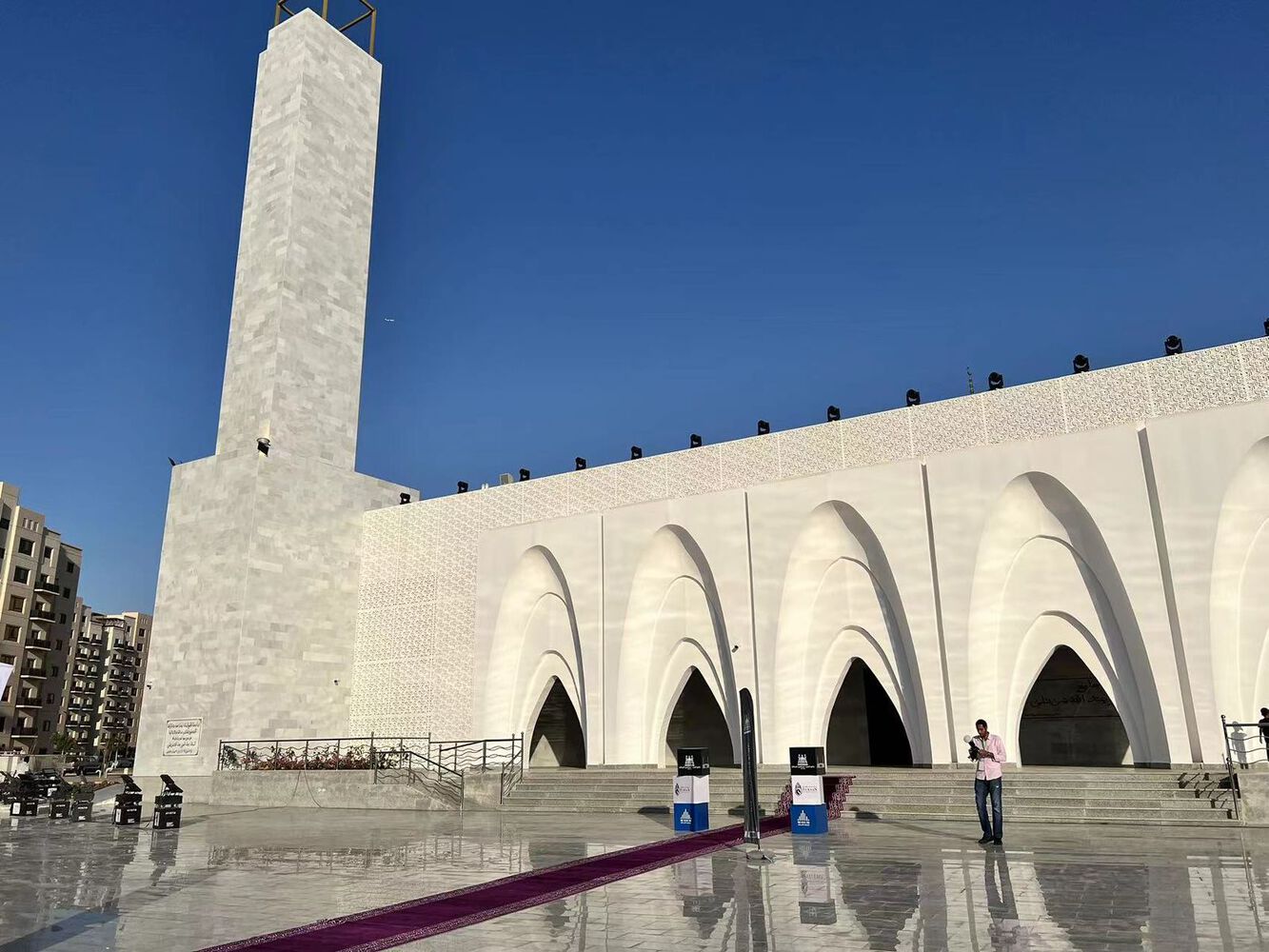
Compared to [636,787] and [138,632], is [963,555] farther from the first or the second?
[138,632]

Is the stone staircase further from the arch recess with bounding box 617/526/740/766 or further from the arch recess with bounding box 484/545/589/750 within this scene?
the arch recess with bounding box 484/545/589/750

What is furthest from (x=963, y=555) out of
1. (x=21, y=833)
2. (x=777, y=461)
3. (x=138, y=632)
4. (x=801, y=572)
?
(x=138, y=632)

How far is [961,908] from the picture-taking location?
20.5 ft

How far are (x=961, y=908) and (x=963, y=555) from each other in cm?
1140

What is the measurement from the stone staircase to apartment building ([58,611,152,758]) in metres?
64.1

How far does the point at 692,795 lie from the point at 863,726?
36.3 ft

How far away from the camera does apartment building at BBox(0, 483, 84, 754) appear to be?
50.8 metres

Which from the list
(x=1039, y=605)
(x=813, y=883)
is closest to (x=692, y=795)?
(x=813, y=883)

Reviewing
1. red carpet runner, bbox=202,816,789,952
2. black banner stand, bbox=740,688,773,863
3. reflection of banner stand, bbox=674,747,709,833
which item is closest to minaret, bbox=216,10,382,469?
reflection of banner stand, bbox=674,747,709,833

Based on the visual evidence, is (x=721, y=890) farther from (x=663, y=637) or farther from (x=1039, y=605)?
(x=663, y=637)

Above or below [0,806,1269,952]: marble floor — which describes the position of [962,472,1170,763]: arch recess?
above

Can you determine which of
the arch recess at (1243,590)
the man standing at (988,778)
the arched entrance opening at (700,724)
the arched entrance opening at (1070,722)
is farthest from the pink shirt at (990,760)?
the arched entrance opening at (700,724)

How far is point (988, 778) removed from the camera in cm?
1009

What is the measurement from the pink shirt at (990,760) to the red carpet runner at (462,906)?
2861 mm
